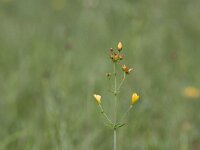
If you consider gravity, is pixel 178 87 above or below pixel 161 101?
above

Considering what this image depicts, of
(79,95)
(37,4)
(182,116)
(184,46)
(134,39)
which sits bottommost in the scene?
(182,116)

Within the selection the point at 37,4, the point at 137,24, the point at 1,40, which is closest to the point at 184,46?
the point at 137,24

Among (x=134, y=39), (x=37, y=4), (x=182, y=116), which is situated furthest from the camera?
(x=37, y=4)

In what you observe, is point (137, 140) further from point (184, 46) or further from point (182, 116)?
point (184, 46)

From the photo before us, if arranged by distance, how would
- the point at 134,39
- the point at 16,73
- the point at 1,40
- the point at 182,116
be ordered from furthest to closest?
the point at 1,40, the point at 134,39, the point at 16,73, the point at 182,116

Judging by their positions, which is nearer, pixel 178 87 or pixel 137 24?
pixel 178 87

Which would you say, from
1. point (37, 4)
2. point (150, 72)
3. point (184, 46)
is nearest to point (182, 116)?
point (150, 72)
